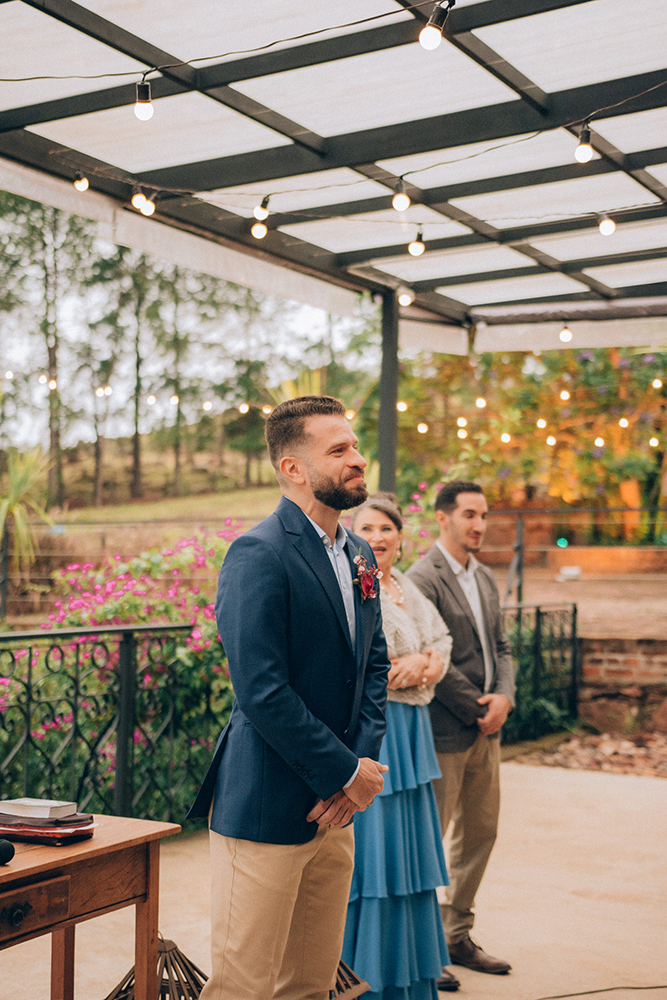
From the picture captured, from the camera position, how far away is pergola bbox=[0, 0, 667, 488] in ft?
9.75

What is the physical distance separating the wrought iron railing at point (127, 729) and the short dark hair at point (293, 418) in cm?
256

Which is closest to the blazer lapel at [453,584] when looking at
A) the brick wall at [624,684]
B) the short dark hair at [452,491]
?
the short dark hair at [452,491]

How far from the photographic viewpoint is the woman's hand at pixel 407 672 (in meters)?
2.92

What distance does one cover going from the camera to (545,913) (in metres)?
3.90

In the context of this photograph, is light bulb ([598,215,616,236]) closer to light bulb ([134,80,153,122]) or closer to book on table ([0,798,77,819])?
light bulb ([134,80,153,122])

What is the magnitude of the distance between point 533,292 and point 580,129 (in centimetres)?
223

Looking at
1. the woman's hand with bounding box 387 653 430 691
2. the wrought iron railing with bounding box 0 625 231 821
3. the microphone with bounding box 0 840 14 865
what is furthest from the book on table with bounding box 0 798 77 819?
the wrought iron railing with bounding box 0 625 231 821

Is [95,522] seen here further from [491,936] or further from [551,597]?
[491,936]

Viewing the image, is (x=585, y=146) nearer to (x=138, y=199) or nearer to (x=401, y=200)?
(x=401, y=200)

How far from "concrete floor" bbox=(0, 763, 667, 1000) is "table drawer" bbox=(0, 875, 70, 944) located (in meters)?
1.47

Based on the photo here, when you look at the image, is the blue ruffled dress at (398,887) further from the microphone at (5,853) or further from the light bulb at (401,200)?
the light bulb at (401,200)

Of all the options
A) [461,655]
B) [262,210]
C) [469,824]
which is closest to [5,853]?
[461,655]

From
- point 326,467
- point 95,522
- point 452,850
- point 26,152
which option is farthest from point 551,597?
point 326,467

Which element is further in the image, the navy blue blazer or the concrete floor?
the concrete floor
